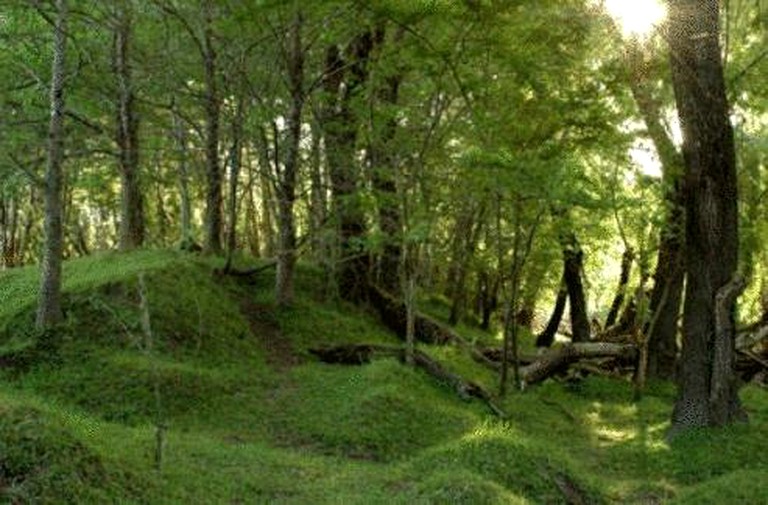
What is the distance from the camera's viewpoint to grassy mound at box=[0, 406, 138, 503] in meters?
6.85

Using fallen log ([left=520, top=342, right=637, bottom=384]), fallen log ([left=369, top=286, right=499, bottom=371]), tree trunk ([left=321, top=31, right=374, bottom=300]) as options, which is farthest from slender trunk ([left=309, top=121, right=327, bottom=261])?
fallen log ([left=520, top=342, right=637, bottom=384])

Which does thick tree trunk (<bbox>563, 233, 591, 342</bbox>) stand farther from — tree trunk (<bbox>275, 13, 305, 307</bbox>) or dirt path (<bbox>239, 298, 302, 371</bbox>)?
dirt path (<bbox>239, 298, 302, 371</bbox>)

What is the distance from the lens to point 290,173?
16922mm

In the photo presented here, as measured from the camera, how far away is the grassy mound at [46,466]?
6.85 meters

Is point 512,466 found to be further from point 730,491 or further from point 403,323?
point 403,323

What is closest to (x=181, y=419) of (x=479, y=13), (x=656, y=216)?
(x=479, y=13)

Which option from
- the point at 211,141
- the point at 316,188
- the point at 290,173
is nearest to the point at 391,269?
the point at 316,188

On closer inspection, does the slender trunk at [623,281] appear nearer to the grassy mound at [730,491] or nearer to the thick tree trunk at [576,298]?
the thick tree trunk at [576,298]

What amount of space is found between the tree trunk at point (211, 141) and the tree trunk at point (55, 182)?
3.25m

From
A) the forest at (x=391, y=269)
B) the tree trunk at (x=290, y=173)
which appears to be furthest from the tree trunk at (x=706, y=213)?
the tree trunk at (x=290, y=173)

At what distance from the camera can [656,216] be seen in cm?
1666

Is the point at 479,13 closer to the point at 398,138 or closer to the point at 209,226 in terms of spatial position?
the point at 398,138

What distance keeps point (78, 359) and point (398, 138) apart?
22.5 ft

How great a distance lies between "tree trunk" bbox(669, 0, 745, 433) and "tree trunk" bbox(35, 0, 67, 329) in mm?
9023
